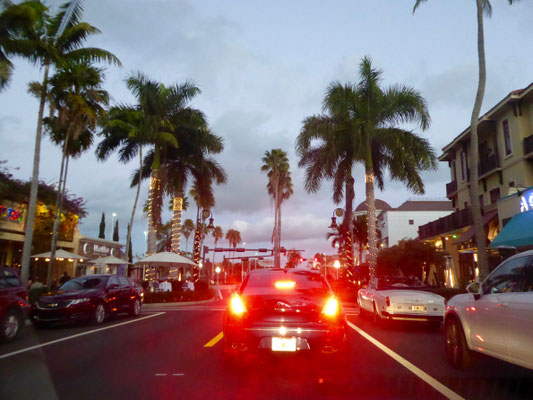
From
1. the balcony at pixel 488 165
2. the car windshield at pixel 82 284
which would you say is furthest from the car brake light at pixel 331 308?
the balcony at pixel 488 165

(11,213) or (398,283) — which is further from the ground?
(11,213)

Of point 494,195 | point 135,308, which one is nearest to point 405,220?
point 494,195

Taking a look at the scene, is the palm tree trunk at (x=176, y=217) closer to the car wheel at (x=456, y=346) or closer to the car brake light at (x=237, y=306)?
the car brake light at (x=237, y=306)

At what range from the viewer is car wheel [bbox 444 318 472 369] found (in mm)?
6321

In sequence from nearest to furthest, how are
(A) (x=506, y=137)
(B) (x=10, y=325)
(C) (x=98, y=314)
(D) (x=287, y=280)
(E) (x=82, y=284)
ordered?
1. (D) (x=287, y=280)
2. (B) (x=10, y=325)
3. (C) (x=98, y=314)
4. (E) (x=82, y=284)
5. (A) (x=506, y=137)

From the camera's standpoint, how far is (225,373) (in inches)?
243

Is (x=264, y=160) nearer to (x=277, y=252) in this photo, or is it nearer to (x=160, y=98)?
(x=277, y=252)

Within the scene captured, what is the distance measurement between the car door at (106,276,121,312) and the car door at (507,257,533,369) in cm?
1176

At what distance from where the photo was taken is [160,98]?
27.0 metres

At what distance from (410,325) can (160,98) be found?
2045 cm

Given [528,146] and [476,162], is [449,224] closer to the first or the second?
[528,146]

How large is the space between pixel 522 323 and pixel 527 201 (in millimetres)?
12800

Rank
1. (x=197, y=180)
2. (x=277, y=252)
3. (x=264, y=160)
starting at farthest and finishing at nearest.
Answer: (x=264, y=160) < (x=277, y=252) < (x=197, y=180)

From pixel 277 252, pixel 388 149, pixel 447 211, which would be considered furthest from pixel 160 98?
pixel 447 211
